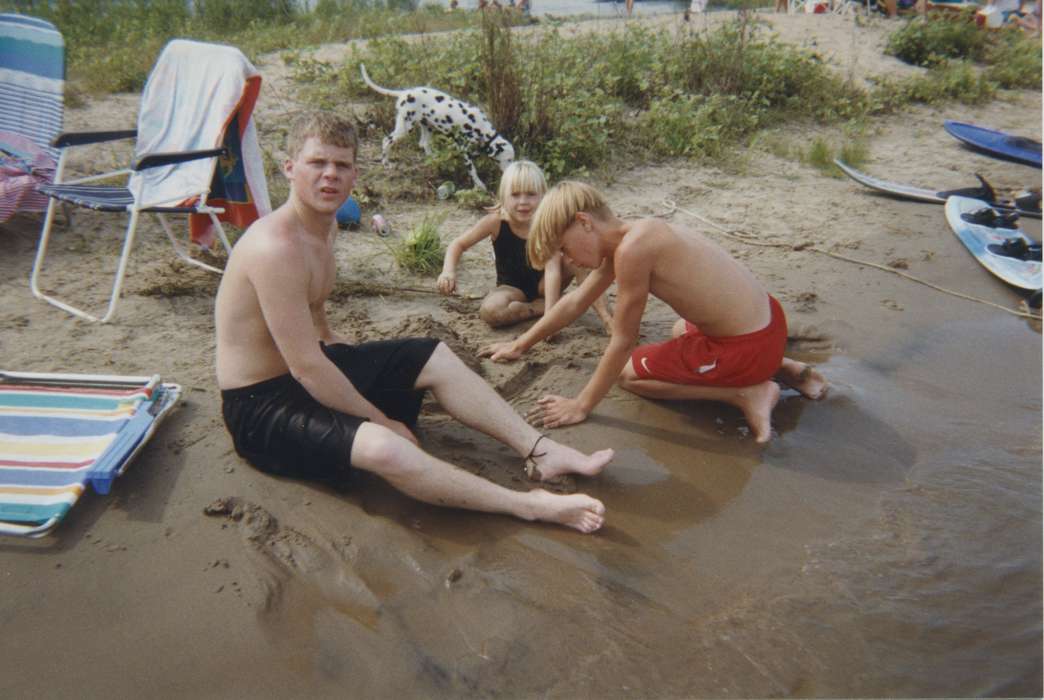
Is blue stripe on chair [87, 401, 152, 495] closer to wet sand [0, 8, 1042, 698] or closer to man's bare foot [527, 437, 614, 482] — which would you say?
wet sand [0, 8, 1042, 698]

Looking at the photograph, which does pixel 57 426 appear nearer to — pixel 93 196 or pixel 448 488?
pixel 448 488

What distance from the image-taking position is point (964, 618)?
2.47m

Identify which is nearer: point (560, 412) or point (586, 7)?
point (560, 412)

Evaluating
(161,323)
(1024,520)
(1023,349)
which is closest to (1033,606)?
(1024,520)

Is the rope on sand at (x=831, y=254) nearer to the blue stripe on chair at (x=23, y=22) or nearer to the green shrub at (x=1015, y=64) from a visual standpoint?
the blue stripe on chair at (x=23, y=22)

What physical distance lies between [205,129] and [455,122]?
6.59 ft

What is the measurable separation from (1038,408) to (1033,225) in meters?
3.75

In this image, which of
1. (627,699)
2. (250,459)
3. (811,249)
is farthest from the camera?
(811,249)

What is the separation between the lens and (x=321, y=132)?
273 centimetres

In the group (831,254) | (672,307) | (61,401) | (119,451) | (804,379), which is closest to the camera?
(119,451)

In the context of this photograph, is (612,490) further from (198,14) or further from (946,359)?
(198,14)

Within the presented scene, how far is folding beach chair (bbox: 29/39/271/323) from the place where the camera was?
433cm

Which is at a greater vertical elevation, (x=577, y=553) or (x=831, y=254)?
(x=577, y=553)

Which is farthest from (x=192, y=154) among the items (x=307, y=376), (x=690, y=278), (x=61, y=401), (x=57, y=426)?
(x=690, y=278)
